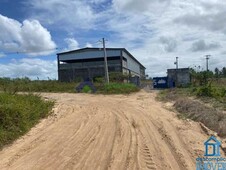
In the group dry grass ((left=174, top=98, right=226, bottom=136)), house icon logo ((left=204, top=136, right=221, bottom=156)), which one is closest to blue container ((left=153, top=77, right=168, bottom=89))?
dry grass ((left=174, top=98, right=226, bottom=136))

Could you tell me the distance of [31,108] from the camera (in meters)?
13.0

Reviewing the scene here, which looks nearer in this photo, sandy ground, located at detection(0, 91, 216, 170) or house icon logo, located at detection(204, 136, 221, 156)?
sandy ground, located at detection(0, 91, 216, 170)

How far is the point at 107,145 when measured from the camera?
891 centimetres

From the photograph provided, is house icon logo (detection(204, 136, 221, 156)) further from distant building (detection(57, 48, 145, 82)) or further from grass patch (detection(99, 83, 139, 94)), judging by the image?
distant building (detection(57, 48, 145, 82))

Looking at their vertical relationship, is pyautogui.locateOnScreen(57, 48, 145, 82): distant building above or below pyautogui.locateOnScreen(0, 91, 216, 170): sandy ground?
above

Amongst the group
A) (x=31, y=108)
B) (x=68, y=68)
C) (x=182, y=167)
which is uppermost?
(x=68, y=68)

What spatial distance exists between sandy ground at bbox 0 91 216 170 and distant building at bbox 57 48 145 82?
46.9m

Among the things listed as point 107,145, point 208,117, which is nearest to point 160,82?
point 208,117

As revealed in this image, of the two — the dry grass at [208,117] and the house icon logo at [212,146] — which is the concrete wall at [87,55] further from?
the house icon logo at [212,146]

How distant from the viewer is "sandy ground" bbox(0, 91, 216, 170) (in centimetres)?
741

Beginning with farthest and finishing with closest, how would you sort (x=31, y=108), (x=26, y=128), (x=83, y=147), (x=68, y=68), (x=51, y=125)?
(x=68, y=68), (x=31, y=108), (x=51, y=125), (x=26, y=128), (x=83, y=147)

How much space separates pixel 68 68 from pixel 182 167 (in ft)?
187

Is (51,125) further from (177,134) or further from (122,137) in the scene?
(177,134)

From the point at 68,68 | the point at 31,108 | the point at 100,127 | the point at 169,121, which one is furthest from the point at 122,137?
the point at 68,68
